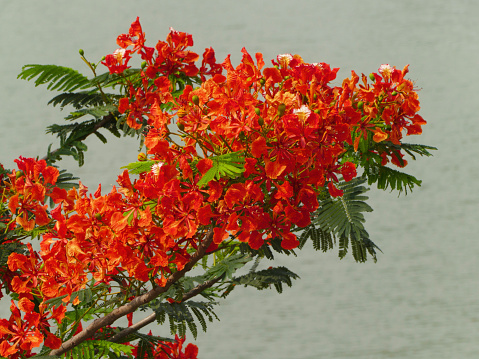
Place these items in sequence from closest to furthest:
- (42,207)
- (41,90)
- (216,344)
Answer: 1. (42,207)
2. (216,344)
3. (41,90)

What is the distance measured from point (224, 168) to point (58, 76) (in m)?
0.57

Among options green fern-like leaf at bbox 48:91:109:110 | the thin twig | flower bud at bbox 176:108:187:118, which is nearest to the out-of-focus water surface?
green fern-like leaf at bbox 48:91:109:110

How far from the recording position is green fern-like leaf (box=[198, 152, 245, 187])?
63 centimetres

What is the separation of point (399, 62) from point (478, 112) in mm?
433

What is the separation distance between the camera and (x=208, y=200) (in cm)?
67

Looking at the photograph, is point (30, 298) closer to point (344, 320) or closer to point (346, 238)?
point (346, 238)

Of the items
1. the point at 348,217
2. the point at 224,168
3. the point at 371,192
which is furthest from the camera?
the point at 371,192

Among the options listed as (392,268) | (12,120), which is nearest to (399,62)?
(392,268)

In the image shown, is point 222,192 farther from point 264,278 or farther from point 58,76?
point 58,76

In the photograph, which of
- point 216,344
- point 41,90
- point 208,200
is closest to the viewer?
point 208,200

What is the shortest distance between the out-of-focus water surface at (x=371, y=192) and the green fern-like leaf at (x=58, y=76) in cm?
137

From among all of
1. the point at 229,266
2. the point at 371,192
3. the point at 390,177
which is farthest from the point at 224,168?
the point at 371,192

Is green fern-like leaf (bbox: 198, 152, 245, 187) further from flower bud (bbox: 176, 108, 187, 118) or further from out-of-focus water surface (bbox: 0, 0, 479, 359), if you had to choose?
out-of-focus water surface (bbox: 0, 0, 479, 359)

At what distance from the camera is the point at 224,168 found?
2.06 ft
